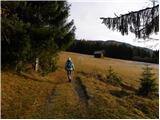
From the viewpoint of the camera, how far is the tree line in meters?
21.1

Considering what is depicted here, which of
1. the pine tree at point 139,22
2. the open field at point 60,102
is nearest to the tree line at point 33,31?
the open field at point 60,102

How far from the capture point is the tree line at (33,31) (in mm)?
21141

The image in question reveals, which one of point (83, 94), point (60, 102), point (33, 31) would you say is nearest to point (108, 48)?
point (33, 31)

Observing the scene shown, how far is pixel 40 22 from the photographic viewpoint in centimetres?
2458

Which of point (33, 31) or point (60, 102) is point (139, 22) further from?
point (33, 31)

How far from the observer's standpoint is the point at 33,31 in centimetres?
2278

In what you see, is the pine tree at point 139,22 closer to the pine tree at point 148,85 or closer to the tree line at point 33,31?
the tree line at point 33,31

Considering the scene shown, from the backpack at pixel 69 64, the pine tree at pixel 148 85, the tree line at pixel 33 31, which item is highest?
the tree line at pixel 33 31

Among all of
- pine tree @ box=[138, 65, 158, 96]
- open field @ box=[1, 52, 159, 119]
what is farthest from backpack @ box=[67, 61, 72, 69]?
pine tree @ box=[138, 65, 158, 96]

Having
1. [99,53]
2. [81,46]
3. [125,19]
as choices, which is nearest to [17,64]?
[125,19]

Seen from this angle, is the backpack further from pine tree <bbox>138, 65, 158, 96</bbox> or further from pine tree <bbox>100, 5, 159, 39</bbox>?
pine tree <bbox>100, 5, 159, 39</bbox>

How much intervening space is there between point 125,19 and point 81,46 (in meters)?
73.7

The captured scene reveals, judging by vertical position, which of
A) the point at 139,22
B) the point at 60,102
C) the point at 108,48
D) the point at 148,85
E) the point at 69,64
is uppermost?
the point at 139,22

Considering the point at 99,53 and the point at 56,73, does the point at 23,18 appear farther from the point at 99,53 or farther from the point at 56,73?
the point at 99,53
